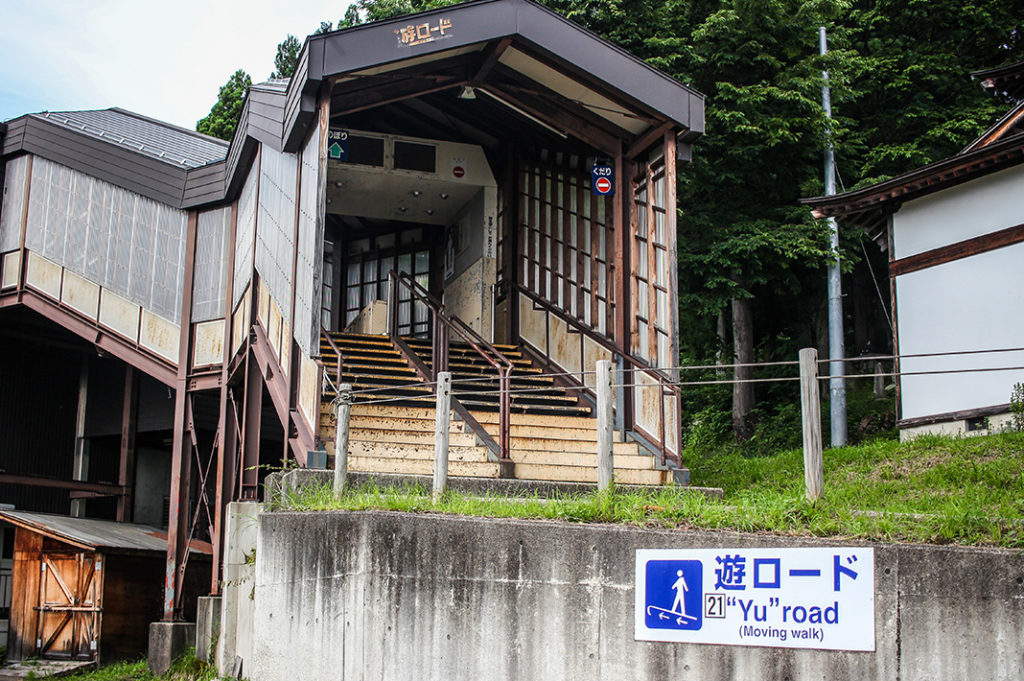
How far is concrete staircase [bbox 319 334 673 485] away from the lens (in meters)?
12.1

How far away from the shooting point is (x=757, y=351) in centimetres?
2797

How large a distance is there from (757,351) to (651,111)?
603 inches

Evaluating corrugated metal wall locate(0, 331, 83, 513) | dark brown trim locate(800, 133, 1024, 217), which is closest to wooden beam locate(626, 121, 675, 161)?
dark brown trim locate(800, 133, 1024, 217)

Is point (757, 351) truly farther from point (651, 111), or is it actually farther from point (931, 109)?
point (651, 111)

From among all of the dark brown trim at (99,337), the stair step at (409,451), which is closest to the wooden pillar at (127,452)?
the dark brown trim at (99,337)

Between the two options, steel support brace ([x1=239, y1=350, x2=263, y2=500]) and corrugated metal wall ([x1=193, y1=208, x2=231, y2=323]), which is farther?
corrugated metal wall ([x1=193, y1=208, x2=231, y2=323])

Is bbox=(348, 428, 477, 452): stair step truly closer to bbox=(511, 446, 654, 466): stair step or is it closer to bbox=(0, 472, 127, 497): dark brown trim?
bbox=(511, 446, 654, 466): stair step

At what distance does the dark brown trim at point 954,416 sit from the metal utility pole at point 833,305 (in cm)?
122

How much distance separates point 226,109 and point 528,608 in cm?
3332

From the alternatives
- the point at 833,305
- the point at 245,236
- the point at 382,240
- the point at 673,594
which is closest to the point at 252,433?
the point at 245,236

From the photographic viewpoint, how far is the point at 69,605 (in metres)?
18.0

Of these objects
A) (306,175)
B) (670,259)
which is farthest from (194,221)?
(670,259)

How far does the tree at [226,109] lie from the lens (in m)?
37.0

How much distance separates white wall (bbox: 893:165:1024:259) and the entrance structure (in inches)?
208
